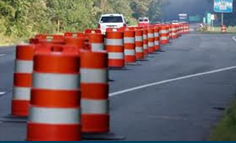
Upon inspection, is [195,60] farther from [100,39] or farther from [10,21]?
[10,21]

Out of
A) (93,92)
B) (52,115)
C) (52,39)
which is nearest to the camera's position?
(52,115)

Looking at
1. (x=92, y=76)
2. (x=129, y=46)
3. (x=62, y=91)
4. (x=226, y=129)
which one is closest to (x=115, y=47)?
(x=129, y=46)

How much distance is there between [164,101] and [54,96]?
555cm

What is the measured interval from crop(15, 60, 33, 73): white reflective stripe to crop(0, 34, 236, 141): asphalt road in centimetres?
88

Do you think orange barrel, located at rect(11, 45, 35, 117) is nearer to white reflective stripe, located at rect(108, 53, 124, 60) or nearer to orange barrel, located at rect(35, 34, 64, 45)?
orange barrel, located at rect(35, 34, 64, 45)

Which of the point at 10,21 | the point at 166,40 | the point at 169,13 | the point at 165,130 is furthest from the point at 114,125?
the point at 169,13

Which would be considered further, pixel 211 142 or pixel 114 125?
pixel 114 125

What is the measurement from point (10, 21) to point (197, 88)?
30.9 m

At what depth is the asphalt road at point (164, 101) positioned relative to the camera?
1034cm

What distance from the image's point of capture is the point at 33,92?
28.6 ft

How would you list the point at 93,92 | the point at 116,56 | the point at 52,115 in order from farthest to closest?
1. the point at 116,56
2. the point at 93,92
3. the point at 52,115

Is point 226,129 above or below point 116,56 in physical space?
below

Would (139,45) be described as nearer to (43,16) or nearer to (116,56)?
(116,56)

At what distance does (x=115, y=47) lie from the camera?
838 inches
